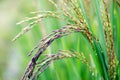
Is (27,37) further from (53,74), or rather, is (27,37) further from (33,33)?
(53,74)

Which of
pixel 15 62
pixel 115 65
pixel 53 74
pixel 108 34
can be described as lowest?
pixel 15 62

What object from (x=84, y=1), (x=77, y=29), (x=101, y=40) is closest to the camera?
(x=77, y=29)

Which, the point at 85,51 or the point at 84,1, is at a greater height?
the point at 84,1

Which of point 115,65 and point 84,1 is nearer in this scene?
point 115,65

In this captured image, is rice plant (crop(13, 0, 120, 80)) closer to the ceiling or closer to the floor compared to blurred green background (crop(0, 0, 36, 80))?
closer to the ceiling

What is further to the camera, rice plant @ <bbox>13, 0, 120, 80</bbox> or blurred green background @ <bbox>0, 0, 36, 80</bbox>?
blurred green background @ <bbox>0, 0, 36, 80</bbox>

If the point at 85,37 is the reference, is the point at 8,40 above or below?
below

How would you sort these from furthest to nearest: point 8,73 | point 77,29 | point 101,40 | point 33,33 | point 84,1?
point 8,73, point 33,33, point 84,1, point 101,40, point 77,29

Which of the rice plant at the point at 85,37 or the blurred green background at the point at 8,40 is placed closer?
the rice plant at the point at 85,37

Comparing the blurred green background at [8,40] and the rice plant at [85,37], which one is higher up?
the rice plant at [85,37]

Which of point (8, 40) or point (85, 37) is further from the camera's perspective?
point (8, 40)

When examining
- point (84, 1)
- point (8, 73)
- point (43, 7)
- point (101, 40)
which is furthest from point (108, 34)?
point (8, 73)
